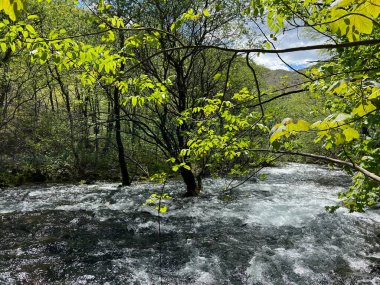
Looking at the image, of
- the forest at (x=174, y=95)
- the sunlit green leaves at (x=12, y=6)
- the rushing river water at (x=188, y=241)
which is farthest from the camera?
the rushing river water at (x=188, y=241)

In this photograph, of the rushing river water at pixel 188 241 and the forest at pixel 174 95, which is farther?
the rushing river water at pixel 188 241

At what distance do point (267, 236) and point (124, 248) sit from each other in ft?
13.6

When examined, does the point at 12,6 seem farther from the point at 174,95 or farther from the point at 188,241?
the point at 174,95

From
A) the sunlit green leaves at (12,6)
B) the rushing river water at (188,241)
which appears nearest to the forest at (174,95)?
the sunlit green leaves at (12,6)

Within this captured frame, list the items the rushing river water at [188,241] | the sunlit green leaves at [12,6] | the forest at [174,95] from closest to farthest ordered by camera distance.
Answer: the sunlit green leaves at [12,6] < the forest at [174,95] < the rushing river water at [188,241]

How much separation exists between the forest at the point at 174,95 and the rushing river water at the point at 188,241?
1.76 metres

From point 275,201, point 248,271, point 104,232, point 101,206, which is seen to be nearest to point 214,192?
point 275,201

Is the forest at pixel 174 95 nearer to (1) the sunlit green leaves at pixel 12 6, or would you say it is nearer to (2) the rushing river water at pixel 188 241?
(1) the sunlit green leaves at pixel 12 6

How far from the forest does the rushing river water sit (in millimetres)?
1760

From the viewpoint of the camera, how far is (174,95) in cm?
1058

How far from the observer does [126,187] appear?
623 inches

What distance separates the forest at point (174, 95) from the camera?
372 centimetres

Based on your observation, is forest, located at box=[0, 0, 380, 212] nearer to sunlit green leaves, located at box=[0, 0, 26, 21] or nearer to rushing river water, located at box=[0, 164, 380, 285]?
sunlit green leaves, located at box=[0, 0, 26, 21]

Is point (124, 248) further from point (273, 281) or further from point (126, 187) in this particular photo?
point (126, 187)
